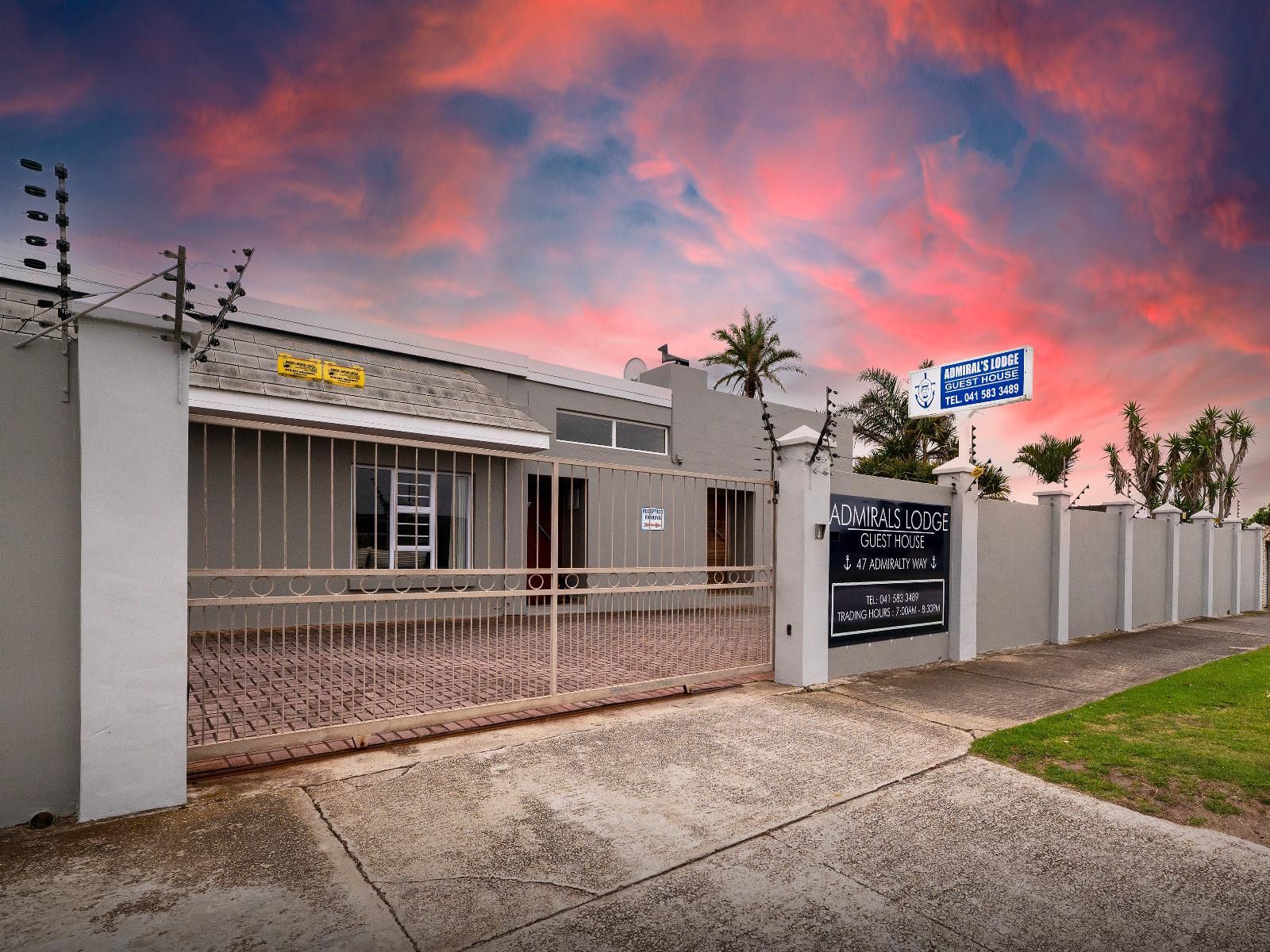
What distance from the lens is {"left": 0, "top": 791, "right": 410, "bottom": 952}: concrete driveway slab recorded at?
8.09ft

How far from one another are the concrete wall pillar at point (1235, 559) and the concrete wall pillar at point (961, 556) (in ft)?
44.9

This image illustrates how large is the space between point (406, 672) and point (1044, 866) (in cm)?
600

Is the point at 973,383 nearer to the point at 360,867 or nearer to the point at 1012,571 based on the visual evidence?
the point at 1012,571

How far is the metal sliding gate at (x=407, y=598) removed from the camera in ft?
15.6

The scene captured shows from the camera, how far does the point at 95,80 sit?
6539 millimetres

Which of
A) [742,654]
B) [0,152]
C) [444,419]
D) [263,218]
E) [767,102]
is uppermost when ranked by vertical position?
[767,102]

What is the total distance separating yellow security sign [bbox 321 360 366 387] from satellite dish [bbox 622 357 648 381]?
800cm

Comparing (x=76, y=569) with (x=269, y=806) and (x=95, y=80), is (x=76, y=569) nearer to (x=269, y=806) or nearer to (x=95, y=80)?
(x=269, y=806)

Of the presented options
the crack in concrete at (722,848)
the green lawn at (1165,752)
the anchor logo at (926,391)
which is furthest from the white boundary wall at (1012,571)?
the crack in concrete at (722,848)

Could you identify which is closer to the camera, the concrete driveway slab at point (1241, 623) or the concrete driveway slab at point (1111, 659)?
the concrete driveway slab at point (1111, 659)

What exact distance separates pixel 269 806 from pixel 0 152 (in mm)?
3736

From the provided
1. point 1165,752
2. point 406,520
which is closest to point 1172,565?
point 1165,752

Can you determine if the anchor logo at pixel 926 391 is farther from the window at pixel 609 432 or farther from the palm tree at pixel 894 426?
the palm tree at pixel 894 426

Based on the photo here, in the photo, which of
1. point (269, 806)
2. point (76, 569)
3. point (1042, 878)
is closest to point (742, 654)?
point (1042, 878)
